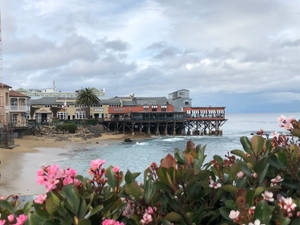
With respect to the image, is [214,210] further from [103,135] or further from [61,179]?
[103,135]

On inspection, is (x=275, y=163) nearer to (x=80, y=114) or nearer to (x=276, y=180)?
(x=276, y=180)

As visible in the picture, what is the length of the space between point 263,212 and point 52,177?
168cm

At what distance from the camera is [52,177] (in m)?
2.20

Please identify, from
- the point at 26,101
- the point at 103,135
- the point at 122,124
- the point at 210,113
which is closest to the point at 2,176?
the point at 26,101

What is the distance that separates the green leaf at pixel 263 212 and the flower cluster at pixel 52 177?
152cm

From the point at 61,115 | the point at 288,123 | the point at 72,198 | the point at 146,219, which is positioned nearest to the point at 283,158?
the point at 288,123

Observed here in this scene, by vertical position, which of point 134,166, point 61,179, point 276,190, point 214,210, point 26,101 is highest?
point 26,101

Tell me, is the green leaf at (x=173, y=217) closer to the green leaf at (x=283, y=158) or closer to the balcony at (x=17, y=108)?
the green leaf at (x=283, y=158)

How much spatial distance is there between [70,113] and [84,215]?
71789 millimetres

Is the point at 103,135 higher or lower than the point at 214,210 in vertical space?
lower

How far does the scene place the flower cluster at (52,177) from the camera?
2.17 metres

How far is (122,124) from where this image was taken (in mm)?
67750

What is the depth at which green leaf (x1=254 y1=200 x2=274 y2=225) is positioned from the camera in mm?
1900

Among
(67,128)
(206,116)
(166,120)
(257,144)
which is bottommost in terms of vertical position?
(67,128)
